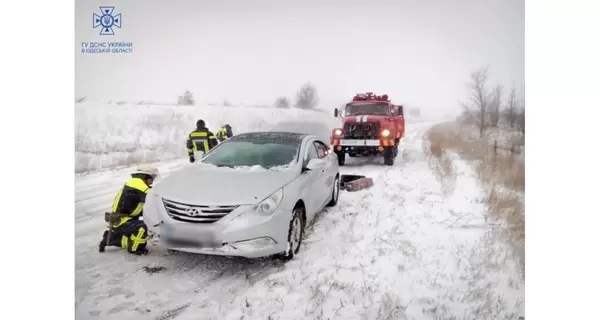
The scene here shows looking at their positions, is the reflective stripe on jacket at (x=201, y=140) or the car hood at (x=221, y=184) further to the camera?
the reflective stripe on jacket at (x=201, y=140)

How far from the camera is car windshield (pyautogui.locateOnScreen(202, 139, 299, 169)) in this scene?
14.0 ft

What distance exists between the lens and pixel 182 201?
3.81m

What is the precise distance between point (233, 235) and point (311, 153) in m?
1.27

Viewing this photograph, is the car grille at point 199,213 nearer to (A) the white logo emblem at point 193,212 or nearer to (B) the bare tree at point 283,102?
(A) the white logo emblem at point 193,212

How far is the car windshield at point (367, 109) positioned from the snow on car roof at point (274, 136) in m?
0.61

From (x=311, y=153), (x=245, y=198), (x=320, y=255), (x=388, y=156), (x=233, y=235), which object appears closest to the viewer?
(x=233, y=235)

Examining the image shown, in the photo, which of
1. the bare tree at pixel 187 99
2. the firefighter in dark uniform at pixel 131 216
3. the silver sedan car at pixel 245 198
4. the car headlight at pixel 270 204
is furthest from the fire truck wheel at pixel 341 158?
the firefighter in dark uniform at pixel 131 216

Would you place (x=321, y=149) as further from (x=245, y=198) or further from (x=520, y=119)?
(x=520, y=119)

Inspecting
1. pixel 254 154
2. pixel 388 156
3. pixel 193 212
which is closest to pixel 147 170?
pixel 193 212

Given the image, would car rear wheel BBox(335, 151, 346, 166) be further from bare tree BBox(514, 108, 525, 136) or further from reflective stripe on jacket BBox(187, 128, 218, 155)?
bare tree BBox(514, 108, 525, 136)

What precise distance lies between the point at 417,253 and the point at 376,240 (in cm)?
42

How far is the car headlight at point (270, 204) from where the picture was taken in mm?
3758

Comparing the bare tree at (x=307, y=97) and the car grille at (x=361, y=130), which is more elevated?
the bare tree at (x=307, y=97)

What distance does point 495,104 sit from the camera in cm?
432
